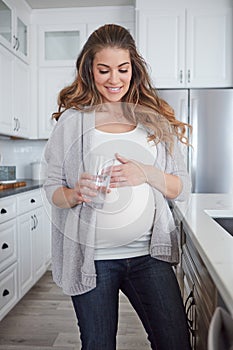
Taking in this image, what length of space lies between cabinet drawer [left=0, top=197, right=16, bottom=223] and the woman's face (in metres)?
1.52

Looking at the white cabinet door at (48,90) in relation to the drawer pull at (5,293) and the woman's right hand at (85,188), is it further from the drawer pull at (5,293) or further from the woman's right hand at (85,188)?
the woman's right hand at (85,188)

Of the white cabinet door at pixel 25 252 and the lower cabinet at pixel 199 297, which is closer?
the lower cabinet at pixel 199 297

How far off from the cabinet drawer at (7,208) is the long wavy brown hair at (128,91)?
1.41m

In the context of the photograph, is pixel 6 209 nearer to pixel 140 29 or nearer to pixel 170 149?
pixel 170 149

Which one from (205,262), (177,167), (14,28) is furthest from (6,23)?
(205,262)

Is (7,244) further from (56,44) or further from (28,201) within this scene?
(56,44)

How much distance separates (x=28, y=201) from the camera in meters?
2.87

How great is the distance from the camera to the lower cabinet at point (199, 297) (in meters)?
0.95

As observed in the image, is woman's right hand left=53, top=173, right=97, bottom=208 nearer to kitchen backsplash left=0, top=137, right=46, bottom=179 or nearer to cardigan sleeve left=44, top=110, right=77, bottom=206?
cardigan sleeve left=44, top=110, right=77, bottom=206

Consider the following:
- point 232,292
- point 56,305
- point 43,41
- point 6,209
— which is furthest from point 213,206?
point 43,41

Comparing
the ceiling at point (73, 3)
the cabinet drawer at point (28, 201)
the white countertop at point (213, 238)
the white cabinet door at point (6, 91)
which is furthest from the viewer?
the ceiling at point (73, 3)

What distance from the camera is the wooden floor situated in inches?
86.0

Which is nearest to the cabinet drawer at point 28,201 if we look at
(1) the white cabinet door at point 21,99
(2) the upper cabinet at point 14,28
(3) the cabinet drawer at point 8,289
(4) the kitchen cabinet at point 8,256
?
(4) the kitchen cabinet at point 8,256

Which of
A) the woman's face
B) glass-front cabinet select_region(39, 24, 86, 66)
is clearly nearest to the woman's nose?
the woman's face
